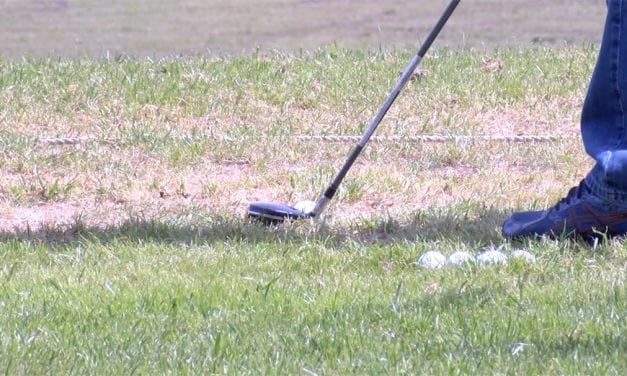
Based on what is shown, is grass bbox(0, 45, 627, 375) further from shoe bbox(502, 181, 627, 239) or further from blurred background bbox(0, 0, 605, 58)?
blurred background bbox(0, 0, 605, 58)

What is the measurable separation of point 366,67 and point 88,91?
1.78 m

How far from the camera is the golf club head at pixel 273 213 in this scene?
17.2 feet

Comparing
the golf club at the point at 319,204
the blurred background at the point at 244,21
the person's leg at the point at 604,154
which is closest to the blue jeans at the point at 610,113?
the person's leg at the point at 604,154

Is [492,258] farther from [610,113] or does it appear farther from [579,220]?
[610,113]

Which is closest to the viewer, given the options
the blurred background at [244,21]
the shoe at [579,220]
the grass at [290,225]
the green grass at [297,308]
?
the green grass at [297,308]

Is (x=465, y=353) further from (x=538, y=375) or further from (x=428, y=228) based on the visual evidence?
(x=428, y=228)

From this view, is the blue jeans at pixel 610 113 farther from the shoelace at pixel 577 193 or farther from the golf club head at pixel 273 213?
the golf club head at pixel 273 213

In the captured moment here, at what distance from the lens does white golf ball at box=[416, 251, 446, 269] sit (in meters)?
4.57

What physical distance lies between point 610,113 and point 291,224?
137 cm

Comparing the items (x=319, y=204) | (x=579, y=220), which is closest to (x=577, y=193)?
(x=579, y=220)

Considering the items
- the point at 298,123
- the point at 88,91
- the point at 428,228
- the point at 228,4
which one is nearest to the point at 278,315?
the point at 428,228

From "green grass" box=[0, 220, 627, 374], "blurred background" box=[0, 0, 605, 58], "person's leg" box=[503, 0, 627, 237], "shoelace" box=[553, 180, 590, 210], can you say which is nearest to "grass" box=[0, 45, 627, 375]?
"green grass" box=[0, 220, 627, 374]

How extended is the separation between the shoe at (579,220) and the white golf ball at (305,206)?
37.3 inches

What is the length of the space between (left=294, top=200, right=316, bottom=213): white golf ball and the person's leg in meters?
0.96
